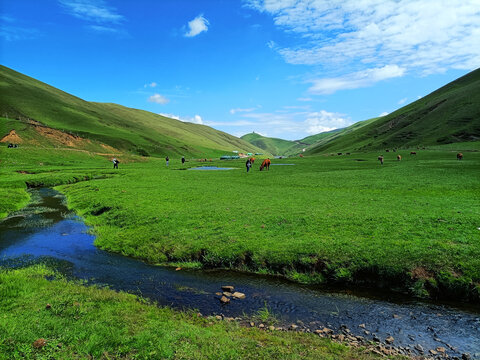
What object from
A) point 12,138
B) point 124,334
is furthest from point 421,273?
point 12,138

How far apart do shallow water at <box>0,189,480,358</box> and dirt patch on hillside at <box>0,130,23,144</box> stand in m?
121

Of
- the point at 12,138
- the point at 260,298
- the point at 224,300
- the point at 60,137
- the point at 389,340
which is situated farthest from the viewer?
the point at 60,137

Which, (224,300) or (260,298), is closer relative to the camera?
(224,300)

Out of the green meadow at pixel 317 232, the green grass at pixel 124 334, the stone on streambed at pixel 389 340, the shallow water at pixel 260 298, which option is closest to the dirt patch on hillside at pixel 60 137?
the green meadow at pixel 317 232

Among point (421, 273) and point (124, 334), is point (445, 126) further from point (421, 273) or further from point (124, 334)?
point (124, 334)

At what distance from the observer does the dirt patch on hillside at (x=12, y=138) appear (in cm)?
11357

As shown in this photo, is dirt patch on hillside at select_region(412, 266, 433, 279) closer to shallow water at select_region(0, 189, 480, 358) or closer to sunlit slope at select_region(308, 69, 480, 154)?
shallow water at select_region(0, 189, 480, 358)

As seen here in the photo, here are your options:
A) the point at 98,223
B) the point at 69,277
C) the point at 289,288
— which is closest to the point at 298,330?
the point at 289,288

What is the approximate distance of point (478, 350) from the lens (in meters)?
9.89

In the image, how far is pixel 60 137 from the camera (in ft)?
446

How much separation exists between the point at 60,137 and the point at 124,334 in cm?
15445

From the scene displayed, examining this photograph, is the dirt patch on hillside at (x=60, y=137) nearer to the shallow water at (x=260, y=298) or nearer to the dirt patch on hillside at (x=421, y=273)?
the shallow water at (x=260, y=298)

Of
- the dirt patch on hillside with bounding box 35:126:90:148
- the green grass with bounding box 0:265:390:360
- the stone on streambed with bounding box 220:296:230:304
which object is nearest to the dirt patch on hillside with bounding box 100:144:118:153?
the dirt patch on hillside with bounding box 35:126:90:148

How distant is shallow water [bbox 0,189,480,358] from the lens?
36.6ft
